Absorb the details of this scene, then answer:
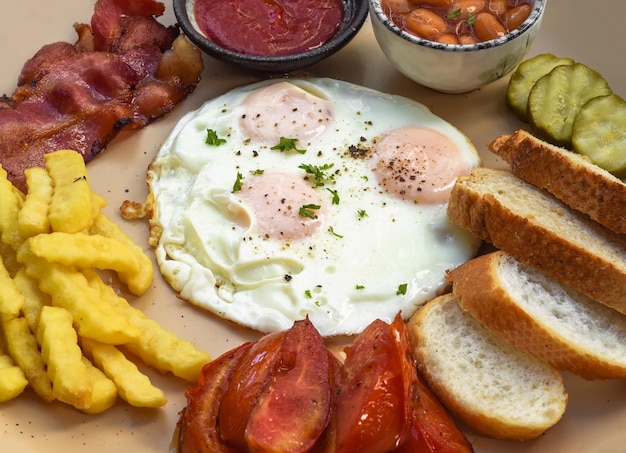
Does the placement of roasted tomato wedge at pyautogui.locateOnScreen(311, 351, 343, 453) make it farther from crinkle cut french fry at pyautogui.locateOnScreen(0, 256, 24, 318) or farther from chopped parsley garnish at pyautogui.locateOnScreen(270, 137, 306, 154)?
chopped parsley garnish at pyautogui.locateOnScreen(270, 137, 306, 154)

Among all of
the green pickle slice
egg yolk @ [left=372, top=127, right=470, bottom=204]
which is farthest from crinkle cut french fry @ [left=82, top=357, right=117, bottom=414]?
the green pickle slice

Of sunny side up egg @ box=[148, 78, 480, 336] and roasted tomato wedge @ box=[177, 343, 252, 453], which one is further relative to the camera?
sunny side up egg @ box=[148, 78, 480, 336]

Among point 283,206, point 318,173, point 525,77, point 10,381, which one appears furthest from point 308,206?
point 525,77

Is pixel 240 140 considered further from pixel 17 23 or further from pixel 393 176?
pixel 17 23

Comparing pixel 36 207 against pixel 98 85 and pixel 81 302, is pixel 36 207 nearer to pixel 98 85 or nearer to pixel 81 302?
pixel 81 302

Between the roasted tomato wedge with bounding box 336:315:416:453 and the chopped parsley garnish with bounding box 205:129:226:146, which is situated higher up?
the chopped parsley garnish with bounding box 205:129:226:146

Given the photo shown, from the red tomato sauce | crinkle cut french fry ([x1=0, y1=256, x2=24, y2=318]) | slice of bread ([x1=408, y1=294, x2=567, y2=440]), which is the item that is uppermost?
the red tomato sauce

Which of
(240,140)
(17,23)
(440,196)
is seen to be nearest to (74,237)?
(240,140)

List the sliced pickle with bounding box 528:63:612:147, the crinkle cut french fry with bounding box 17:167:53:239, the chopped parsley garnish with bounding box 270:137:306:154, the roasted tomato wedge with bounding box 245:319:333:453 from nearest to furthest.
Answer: the roasted tomato wedge with bounding box 245:319:333:453 < the crinkle cut french fry with bounding box 17:167:53:239 < the chopped parsley garnish with bounding box 270:137:306:154 < the sliced pickle with bounding box 528:63:612:147
